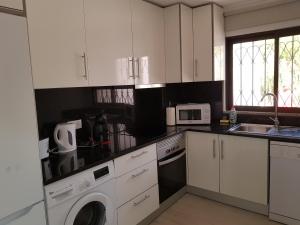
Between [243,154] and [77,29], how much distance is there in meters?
1.95

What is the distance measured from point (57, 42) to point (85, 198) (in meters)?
1.11

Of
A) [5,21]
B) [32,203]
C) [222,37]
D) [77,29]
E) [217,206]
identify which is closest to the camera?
[5,21]

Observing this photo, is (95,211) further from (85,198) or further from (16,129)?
(16,129)

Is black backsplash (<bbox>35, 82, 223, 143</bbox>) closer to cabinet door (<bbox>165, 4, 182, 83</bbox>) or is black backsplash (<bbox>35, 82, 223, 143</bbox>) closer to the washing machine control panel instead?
cabinet door (<bbox>165, 4, 182, 83</bbox>)

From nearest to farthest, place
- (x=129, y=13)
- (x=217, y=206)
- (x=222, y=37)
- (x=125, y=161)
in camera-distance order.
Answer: (x=125, y=161)
(x=129, y=13)
(x=217, y=206)
(x=222, y=37)

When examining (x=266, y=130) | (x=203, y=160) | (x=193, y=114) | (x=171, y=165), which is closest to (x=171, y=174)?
(x=171, y=165)

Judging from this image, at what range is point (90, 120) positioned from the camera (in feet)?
7.89

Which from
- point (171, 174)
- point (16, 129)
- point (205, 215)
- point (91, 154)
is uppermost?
point (16, 129)

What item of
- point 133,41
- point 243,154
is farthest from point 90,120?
point 243,154

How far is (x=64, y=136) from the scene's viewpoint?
6.68 feet

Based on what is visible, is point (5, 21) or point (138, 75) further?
point (138, 75)

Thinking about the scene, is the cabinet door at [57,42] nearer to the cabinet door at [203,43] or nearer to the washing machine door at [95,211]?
A: the washing machine door at [95,211]

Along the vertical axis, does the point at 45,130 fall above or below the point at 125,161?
above

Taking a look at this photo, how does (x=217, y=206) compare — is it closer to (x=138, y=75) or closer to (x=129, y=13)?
(x=138, y=75)
